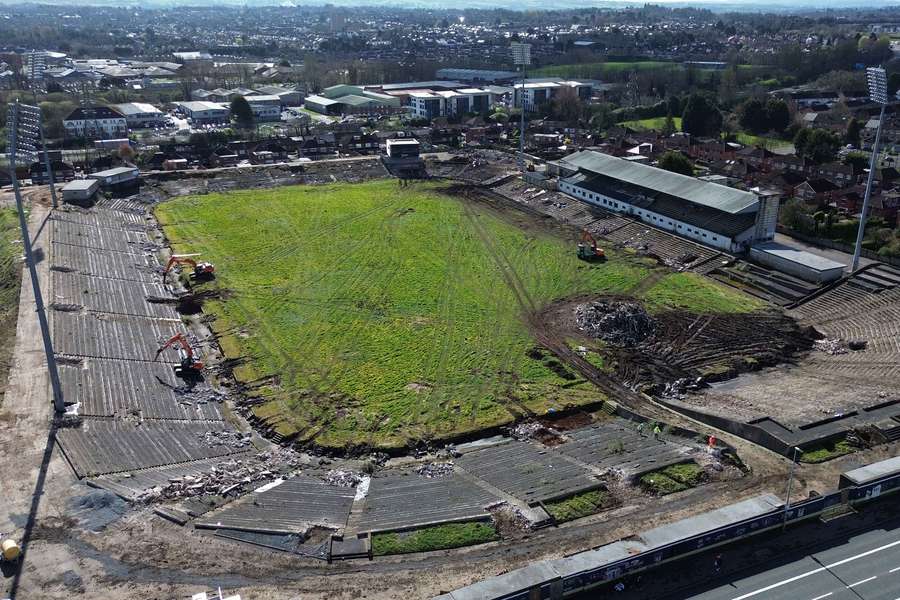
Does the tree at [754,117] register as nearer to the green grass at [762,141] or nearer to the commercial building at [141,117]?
the green grass at [762,141]

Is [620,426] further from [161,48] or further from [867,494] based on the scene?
[161,48]

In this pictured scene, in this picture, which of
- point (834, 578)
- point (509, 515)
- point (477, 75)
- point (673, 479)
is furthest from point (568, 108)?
point (834, 578)

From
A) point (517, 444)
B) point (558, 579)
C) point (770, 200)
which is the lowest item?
point (517, 444)

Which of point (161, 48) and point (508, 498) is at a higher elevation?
point (161, 48)

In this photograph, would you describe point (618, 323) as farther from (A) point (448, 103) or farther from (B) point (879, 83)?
(A) point (448, 103)

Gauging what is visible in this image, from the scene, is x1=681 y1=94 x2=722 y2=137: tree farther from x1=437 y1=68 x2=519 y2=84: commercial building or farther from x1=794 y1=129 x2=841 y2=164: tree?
x1=437 y1=68 x2=519 y2=84: commercial building

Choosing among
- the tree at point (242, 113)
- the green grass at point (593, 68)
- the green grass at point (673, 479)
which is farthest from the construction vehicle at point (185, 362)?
the green grass at point (593, 68)

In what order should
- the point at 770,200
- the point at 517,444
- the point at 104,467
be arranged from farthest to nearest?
the point at 770,200, the point at 517,444, the point at 104,467

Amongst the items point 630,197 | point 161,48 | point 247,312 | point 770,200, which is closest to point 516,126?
point 630,197
